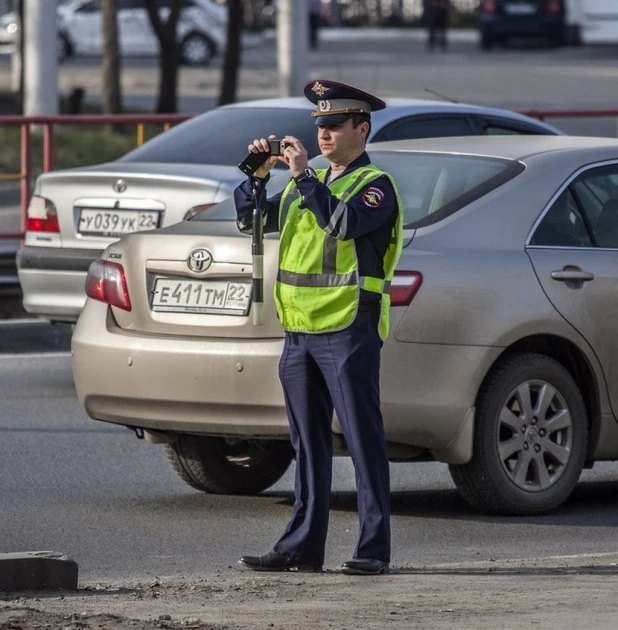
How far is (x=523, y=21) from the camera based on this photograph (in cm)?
5112

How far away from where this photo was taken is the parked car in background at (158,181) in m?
10.4

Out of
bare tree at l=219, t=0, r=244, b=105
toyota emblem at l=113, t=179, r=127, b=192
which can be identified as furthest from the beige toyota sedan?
bare tree at l=219, t=0, r=244, b=105

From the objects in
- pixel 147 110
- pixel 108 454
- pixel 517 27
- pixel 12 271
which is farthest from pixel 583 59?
pixel 108 454

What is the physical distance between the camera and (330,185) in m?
6.06

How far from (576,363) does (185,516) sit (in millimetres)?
1635

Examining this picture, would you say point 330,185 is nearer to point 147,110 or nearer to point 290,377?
point 290,377

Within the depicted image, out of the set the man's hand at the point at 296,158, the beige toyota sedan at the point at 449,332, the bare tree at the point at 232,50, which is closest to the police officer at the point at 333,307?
the man's hand at the point at 296,158

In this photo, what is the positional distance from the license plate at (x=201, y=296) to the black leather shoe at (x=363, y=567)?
1.37 meters

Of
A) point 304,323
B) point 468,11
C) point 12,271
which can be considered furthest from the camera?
point 468,11

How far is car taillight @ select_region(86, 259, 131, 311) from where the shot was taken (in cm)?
749

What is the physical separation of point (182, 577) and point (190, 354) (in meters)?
1.16

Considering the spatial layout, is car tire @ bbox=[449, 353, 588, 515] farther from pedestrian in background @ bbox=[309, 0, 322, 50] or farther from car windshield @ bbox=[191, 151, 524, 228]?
pedestrian in background @ bbox=[309, 0, 322, 50]

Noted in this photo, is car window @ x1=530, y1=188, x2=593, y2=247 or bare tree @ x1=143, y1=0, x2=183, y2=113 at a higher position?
car window @ x1=530, y1=188, x2=593, y2=247

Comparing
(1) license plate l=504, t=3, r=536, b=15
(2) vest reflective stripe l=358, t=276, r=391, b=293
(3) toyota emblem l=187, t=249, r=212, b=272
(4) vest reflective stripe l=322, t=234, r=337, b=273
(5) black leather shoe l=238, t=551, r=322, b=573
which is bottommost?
(1) license plate l=504, t=3, r=536, b=15
